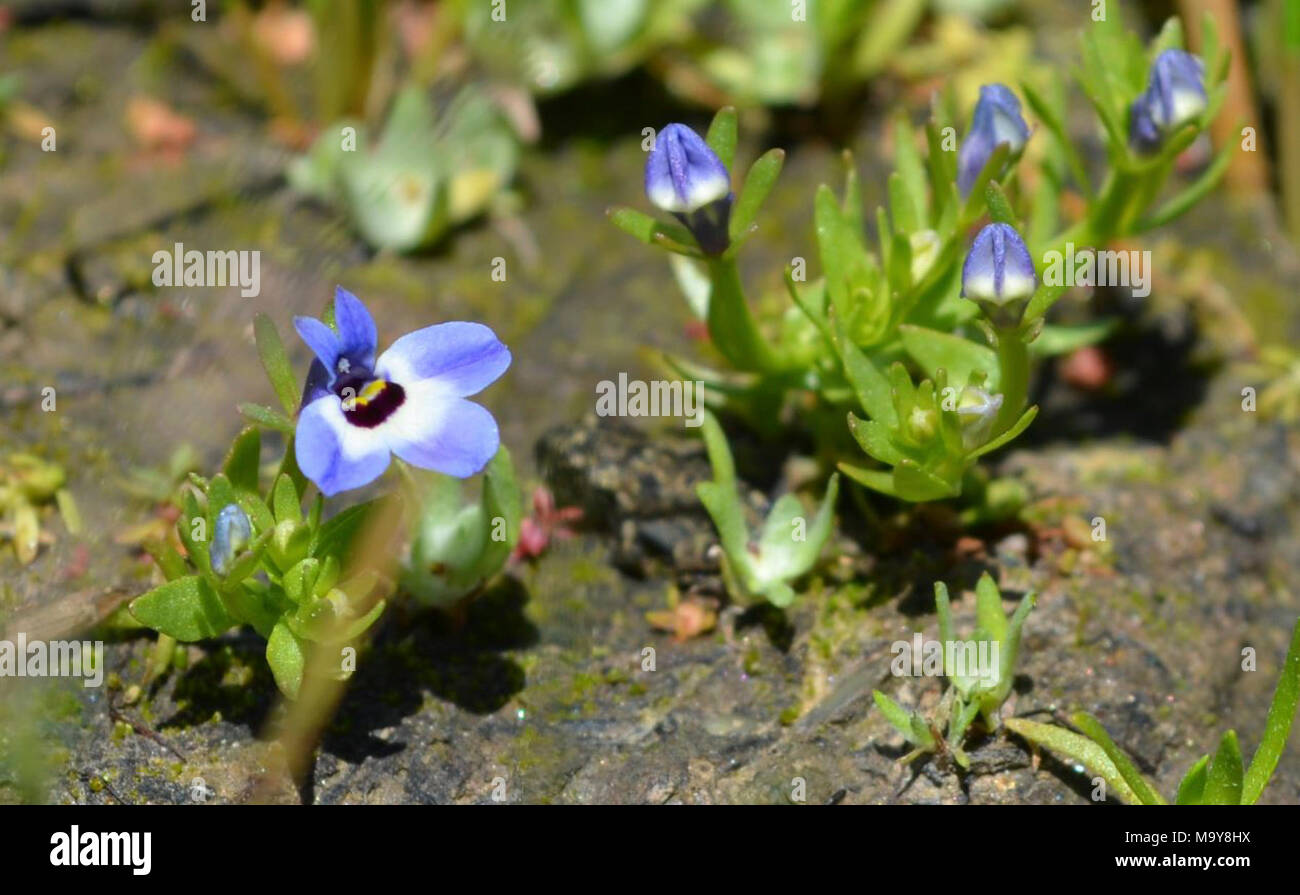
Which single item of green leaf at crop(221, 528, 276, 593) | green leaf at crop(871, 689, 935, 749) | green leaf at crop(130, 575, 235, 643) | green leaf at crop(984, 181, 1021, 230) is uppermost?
green leaf at crop(984, 181, 1021, 230)

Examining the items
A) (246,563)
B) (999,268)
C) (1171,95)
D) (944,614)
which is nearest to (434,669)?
(246,563)

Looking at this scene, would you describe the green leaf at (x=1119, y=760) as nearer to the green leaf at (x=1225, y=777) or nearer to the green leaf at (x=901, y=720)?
the green leaf at (x=1225, y=777)

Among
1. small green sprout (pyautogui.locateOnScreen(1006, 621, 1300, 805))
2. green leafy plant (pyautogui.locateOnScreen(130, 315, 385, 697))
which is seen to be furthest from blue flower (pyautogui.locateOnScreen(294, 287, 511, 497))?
small green sprout (pyautogui.locateOnScreen(1006, 621, 1300, 805))

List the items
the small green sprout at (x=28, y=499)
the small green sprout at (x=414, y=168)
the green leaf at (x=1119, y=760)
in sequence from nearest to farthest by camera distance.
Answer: the green leaf at (x=1119, y=760) < the small green sprout at (x=28, y=499) < the small green sprout at (x=414, y=168)

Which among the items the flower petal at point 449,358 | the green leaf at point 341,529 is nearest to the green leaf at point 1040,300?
the flower petal at point 449,358

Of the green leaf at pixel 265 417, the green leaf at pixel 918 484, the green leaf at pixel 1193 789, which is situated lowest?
the green leaf at pixel 1193 789

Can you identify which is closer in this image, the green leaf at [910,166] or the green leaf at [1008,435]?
the green leaf at [1008,435]

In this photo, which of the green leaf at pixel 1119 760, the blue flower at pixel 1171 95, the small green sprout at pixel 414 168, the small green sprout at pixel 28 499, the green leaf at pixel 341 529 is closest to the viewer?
the green leaf at pixel 1119 760

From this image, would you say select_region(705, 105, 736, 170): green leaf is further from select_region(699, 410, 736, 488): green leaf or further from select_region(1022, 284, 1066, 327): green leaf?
select_region(1022, 284, 1066, 327): green leaf
